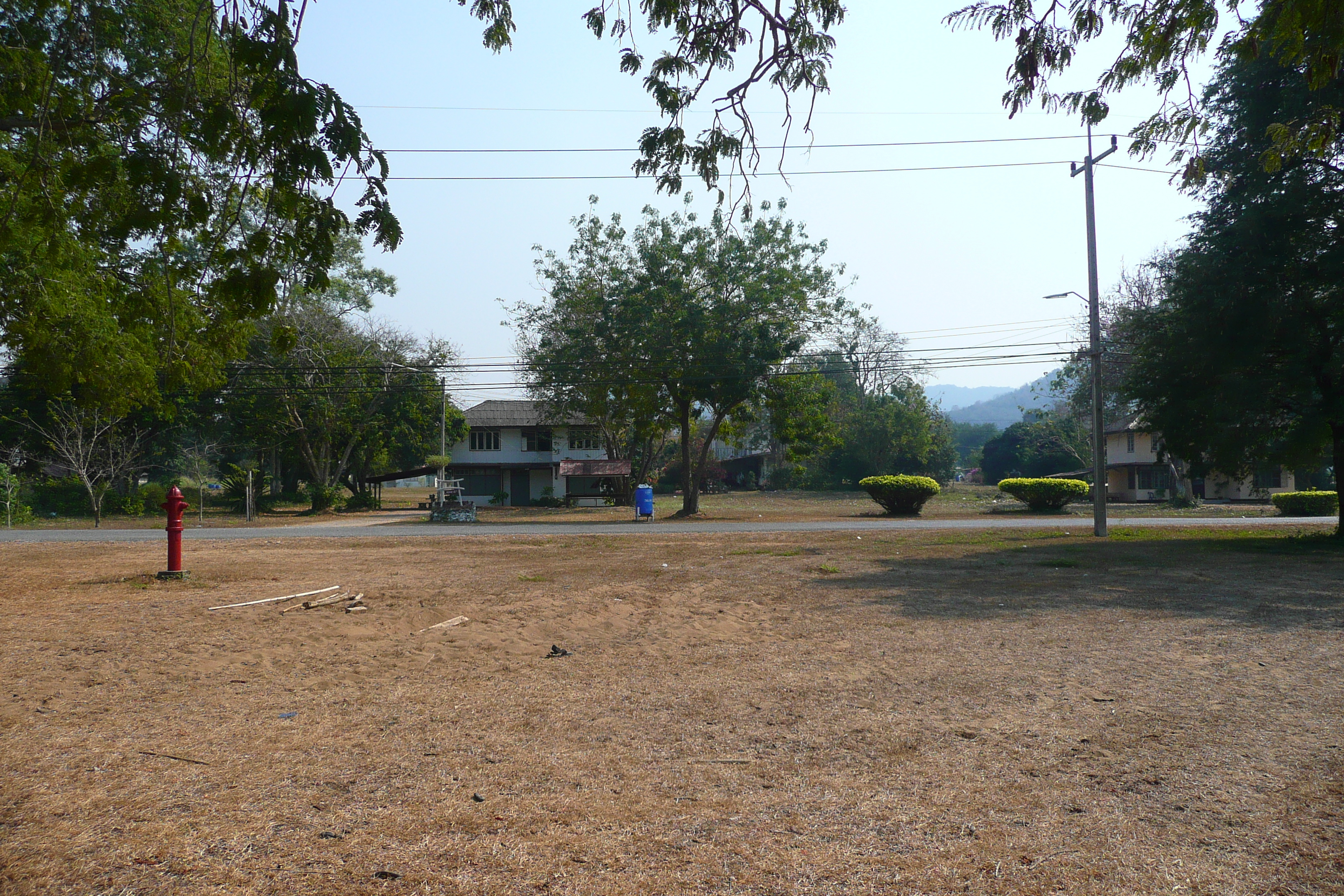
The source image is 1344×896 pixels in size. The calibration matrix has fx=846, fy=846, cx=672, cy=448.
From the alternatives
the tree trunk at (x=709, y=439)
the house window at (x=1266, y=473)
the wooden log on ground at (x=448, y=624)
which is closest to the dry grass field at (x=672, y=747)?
the wooden log on ground at (x=448, y=624)

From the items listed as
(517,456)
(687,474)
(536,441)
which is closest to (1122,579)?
(687,474)

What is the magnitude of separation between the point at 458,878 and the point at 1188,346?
A: 19022 millimetres

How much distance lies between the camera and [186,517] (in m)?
36.4

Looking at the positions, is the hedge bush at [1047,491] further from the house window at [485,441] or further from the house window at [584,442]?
the house window at [485,441]

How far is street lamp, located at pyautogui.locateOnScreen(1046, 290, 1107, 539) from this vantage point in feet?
71.3

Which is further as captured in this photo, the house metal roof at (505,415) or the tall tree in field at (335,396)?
the house metal roof at (505,415)

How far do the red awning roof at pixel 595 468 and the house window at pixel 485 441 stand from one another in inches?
486

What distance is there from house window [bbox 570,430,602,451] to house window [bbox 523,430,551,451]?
5.25ft

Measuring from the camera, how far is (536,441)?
56125mm

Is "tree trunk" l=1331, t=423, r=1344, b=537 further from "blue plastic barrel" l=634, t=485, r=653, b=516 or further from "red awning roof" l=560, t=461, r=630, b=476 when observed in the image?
"red awning roof" l=560, t=461, r=630, b=476

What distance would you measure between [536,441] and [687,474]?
2179 cm

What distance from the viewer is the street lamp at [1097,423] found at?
2172 cm

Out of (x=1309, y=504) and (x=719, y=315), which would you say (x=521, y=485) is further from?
(x=1309, y=504)

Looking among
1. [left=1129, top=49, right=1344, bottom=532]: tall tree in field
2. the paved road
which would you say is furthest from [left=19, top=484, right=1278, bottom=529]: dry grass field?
[left=1129, top=49, right=1344, bottom=532]: tall tree in field
